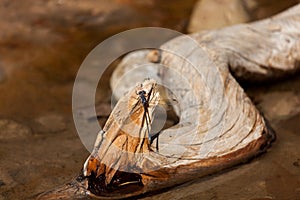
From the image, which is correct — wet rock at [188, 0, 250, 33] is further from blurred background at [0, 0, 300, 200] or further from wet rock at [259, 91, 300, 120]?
wet rock at [259, 91, 300, 120]

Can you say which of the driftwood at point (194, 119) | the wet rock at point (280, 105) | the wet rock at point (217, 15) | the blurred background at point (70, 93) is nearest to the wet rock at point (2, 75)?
the blurred background at point (70, 93)

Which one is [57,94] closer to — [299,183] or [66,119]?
[66,119]

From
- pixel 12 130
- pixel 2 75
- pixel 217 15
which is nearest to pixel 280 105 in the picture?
pixel 217 15

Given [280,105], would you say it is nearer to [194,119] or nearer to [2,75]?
[194,119]

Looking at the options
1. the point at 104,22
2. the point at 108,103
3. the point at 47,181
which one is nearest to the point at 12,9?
the point at 104,22

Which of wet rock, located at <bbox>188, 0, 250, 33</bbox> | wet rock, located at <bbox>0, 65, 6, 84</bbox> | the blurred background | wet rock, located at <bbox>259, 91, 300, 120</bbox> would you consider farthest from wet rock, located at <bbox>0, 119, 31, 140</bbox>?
wet rock, located at <bbox>188, 0, 250, 33</bbox>

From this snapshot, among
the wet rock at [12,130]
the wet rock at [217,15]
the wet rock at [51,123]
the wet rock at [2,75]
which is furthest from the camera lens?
the wet rock at [217,15]

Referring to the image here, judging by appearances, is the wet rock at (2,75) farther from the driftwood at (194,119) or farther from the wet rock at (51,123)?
the driftwood at (194,119)
